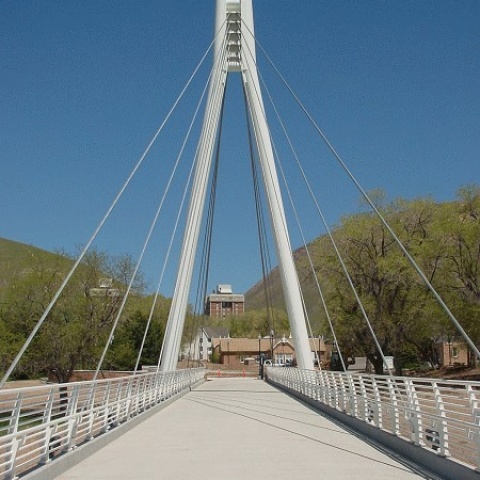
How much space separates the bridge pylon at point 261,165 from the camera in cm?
2792

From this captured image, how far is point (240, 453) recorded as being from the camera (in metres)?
11.7

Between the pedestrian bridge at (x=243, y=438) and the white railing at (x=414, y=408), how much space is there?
0.03 m

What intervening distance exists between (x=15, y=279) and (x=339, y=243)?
18.0 meters

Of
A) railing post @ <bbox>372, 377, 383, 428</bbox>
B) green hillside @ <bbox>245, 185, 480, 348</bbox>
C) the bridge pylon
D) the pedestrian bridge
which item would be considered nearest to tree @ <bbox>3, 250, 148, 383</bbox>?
green hillside @ <bbox>245, 185, 480, 348</bbox>

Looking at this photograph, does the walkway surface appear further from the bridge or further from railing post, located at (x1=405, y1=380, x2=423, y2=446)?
railing post, located at (x1=405, y1=380, x2=423, y2=446)

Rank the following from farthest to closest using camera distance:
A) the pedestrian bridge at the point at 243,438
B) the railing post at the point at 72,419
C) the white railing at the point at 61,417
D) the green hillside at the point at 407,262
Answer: the green hillside at the point at 407,262 → the railing post at the point at 72,419 → the pedestrian bridge at the point at 243,438 → the white railing at the point at 61,417

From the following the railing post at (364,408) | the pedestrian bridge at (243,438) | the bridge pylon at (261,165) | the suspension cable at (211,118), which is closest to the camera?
the pedestrian bridge at (243,438)

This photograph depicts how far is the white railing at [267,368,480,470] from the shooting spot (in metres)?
9.54

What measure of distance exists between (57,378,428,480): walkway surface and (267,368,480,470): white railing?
1.75 ft

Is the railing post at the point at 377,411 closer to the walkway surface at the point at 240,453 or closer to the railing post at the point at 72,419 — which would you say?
the walkway surface at the point at 240,453

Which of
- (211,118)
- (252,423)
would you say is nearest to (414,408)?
(252,423)

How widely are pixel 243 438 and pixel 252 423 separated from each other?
3481mm

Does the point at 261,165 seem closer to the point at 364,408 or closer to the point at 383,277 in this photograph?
the point at 364,408

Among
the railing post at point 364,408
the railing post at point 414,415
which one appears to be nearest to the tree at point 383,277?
the railing post at point 364,408
